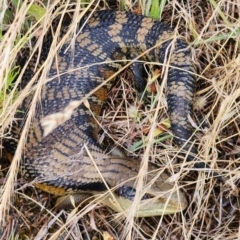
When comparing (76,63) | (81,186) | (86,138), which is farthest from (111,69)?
(81,186)

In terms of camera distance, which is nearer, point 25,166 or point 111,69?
point 25,166

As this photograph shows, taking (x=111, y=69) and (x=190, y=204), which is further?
(x=111, y=69)

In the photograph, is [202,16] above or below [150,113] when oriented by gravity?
above

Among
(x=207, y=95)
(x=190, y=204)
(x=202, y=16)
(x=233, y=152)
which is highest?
(x=202, y=16)

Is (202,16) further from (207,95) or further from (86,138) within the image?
(86,138)

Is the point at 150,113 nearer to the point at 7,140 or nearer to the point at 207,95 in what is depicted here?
the point at 207,95

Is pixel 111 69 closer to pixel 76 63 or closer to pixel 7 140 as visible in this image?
pixel 76 63

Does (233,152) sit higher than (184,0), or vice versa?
(184,0)

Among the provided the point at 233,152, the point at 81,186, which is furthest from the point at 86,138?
the point at 233,152
